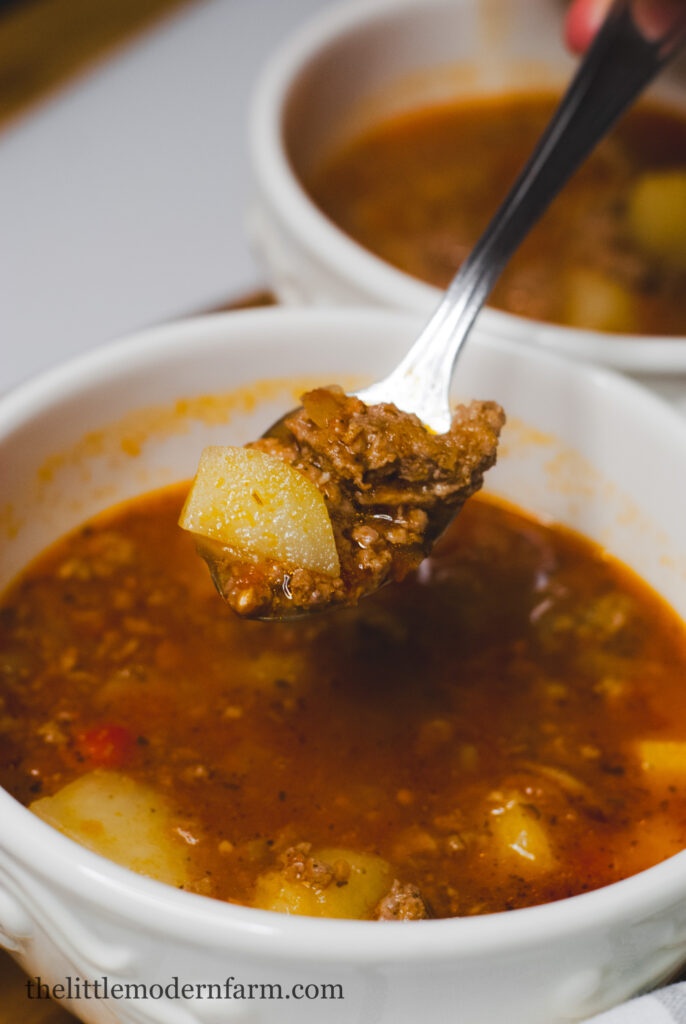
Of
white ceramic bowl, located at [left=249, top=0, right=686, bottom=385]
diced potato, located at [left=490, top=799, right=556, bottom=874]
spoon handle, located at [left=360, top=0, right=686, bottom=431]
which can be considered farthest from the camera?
white ceramic bowl, located at [left=249, top=0, right=686, bottom=385]

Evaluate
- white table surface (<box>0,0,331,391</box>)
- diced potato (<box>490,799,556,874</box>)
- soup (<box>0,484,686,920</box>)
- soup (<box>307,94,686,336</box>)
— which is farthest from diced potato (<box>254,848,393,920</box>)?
white table surface (<box>0,0,331,391</box>)

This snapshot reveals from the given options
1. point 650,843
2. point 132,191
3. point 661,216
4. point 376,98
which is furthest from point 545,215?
point 650,843

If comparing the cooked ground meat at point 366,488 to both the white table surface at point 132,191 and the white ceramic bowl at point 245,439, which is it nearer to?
the white ceramic bowl at point 245,439

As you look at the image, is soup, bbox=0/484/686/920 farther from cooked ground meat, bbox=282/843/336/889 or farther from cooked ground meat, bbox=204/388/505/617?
cooked ground meat, bbox=204/388/505/617

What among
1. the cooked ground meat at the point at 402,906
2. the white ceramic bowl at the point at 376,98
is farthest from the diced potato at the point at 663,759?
the white ceramic bowl at the point at 376,98

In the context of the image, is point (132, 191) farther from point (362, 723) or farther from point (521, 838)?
point (521, 838)

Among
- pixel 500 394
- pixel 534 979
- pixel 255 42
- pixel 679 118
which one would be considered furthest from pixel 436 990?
pixel 255 42
